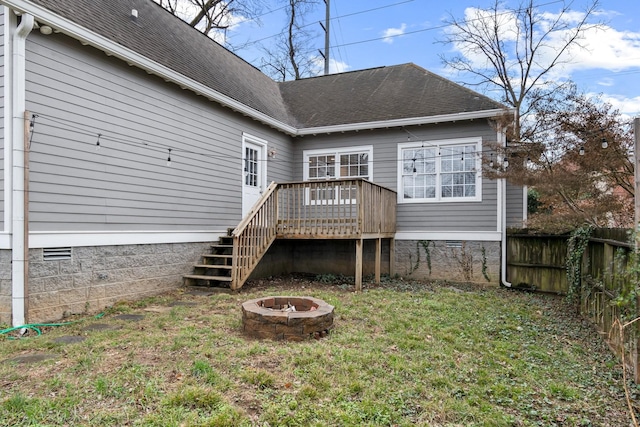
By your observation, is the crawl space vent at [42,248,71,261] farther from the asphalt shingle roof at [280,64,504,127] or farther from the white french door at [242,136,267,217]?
the asphalt shingle roof at [280,64,504,127]

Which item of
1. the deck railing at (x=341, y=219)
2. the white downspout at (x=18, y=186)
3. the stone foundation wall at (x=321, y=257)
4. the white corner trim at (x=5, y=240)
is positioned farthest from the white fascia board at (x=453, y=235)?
the white corner trim at (x=5, y=240)

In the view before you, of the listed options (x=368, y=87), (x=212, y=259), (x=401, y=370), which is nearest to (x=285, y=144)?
(x=368, y=87)

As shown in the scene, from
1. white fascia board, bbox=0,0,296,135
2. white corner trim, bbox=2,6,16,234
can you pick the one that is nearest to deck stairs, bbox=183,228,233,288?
white fascia board, bbox=0,0,296,135

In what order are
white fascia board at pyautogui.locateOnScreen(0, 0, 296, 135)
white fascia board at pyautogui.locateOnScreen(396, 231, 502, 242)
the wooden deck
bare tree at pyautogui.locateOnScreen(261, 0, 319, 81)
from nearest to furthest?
white fascia board at pyautogui.locateOnScreen(0, 0, 296, 135), the wooden deck, white fascia board at pyautogui.locateOnScreen(396, 231, 502, 242), bare tree at pyautogui.locateOnScreen(261, 0, 319, 81)

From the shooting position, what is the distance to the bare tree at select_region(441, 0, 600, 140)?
44.0 feet

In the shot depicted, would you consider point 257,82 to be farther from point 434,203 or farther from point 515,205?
point 515,205

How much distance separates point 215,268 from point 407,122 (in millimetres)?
5270

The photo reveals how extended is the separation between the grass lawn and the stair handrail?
1.53 metres

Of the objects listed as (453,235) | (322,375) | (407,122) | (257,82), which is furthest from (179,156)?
(453,235)

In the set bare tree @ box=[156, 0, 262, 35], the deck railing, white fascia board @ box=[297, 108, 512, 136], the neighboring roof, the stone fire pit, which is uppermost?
bare tree @ box=[156, 0, 262, 35]

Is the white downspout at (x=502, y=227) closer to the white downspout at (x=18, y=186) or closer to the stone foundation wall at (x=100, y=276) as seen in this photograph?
the stone foundation wall at (x=100, y=276)

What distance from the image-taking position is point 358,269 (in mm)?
7445

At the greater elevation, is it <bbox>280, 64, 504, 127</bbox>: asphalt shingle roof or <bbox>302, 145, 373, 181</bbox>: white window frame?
<bbox>280, 64, 504, 127</bbox>: asphalt shingle roof

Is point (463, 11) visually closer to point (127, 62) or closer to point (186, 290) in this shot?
point (127, 62)
